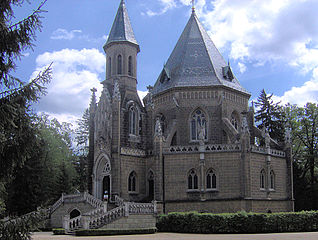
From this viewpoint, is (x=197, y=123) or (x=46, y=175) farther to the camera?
(x=46, y=175)

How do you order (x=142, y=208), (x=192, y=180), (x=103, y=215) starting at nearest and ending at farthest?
(x=103, y=215), (x=142, y=208), (x=192, y=180)

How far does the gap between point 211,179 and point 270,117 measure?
21.1 meters

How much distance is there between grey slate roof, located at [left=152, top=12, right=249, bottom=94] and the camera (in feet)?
132

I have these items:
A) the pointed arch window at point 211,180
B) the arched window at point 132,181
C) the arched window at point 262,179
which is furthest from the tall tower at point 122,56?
the arched window at point 262,179

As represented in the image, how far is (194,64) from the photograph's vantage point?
41.6 meters

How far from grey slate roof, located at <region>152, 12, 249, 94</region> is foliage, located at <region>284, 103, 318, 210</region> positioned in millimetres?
12813

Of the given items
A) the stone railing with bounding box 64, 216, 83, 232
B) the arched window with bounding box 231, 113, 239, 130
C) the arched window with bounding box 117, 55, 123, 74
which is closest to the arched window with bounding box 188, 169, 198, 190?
the arched window with bounding box 231, 113, 239, 130

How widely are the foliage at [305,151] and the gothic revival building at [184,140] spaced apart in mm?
9104

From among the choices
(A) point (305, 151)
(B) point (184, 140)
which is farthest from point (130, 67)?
(A) point (305, 151)

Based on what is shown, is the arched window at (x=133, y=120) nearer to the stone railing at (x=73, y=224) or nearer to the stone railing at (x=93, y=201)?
the stone railing at (x=93, y=201)

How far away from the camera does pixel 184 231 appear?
29781 mm

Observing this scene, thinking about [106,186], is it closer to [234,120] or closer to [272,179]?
[234,120]

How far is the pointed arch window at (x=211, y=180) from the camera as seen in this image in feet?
116

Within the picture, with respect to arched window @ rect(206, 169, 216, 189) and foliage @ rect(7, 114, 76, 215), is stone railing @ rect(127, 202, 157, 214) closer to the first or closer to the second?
arched window @ rect(206, 169, 216, 189)
